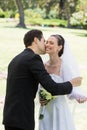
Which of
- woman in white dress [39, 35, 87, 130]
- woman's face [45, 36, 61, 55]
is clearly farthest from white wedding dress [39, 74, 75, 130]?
woman's face [45, 36, 61, 55]

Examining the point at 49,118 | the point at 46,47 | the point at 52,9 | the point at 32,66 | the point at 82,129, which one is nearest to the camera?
the point at 32,66

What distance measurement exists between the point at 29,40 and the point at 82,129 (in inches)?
166

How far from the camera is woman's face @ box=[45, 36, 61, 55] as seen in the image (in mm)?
5070

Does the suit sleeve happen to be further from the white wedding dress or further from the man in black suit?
the white wedding dress

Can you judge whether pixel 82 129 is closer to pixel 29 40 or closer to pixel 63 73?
pixel 63 73

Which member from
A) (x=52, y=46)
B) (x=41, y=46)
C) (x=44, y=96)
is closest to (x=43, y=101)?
(x=44, y=96)

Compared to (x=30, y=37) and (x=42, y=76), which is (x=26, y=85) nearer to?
(x=42, y=76)

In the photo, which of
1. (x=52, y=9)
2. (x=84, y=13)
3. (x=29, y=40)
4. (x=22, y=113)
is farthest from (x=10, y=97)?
(x=52, y=9)

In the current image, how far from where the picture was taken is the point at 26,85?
464 centimetres

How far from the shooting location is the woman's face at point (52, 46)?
507cm

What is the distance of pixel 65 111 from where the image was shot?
540 cm

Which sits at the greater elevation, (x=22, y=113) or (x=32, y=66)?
(x=32, y=66)

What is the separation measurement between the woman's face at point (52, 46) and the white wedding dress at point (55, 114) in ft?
1.00

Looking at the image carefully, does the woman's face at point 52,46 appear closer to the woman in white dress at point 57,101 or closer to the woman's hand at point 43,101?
the woman in white dress at point 57,101
